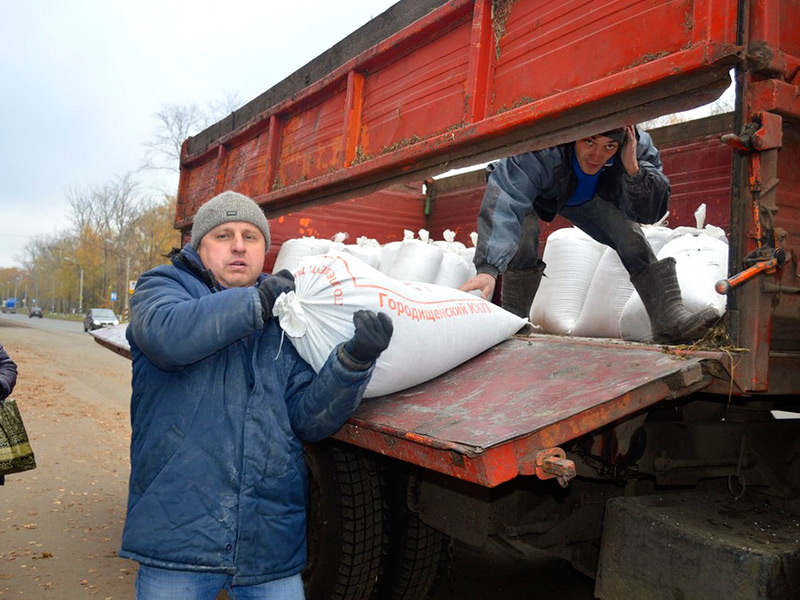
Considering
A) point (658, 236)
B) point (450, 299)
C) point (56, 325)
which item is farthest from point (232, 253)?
point (56, 325)

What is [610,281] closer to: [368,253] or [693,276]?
[693,276]

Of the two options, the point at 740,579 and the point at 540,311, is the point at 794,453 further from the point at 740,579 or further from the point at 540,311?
the point at 540,311

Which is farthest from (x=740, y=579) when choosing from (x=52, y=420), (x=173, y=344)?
(x=52, y=420)

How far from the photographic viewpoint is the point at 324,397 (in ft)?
6.00

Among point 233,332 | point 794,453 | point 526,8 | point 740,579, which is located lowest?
point 740,579

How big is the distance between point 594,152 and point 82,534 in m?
3.65

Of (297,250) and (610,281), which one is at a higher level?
(297,250)

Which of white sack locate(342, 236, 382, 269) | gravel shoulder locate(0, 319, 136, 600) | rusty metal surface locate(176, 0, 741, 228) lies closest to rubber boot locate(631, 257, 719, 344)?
rusty metal surface locate(176, 0, 741, 228)

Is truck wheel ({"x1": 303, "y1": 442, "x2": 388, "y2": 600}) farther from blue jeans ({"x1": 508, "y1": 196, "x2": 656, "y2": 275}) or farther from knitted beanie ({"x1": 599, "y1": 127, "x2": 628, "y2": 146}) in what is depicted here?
knitted beanie ({"x1": 599, "y1": 127, "x2": 628, "y2": 146})

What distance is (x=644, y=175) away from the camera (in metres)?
2.85

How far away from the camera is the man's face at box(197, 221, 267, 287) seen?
203 cm

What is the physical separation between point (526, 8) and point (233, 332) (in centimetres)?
146

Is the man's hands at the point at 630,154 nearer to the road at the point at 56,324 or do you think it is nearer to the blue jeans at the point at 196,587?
the blue jeans at the point at 196,587

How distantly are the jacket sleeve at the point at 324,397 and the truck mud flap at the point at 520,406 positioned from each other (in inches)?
5.7
